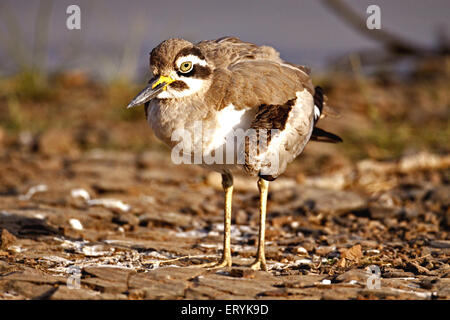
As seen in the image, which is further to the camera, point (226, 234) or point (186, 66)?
point (226, 234)

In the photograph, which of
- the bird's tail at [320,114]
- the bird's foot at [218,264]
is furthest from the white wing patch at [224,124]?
the bird's tail at [320,114]

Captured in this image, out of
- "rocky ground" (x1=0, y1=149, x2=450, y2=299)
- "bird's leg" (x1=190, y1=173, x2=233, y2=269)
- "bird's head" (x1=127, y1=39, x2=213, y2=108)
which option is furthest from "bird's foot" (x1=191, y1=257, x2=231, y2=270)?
"bird's head" (x1=127, y1=39, x2=213, y2=108)

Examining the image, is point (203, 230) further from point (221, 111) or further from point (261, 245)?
point (221, 111)

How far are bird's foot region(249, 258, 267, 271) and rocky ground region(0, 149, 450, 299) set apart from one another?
0.07m

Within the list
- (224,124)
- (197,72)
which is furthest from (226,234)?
(197,72)

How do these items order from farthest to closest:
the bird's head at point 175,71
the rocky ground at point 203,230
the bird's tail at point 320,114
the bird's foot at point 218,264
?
1. the bird's tail at point 320,114
2. the bird's foot at point 218,264
3. the bird's head at point 175,71
4. the rocky ground at point 203,230

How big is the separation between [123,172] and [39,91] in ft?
14.3

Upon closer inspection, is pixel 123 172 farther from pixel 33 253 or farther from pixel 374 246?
pixel 374 246

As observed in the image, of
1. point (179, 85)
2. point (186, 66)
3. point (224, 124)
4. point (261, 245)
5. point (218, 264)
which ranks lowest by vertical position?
point (218, 264)

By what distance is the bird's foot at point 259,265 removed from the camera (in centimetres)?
449

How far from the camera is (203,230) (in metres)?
5.82

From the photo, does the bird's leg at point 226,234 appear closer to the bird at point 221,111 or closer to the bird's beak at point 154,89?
the bird at point 221,111

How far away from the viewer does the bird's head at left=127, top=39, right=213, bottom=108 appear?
428 cm

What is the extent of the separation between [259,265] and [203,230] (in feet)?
4.48
